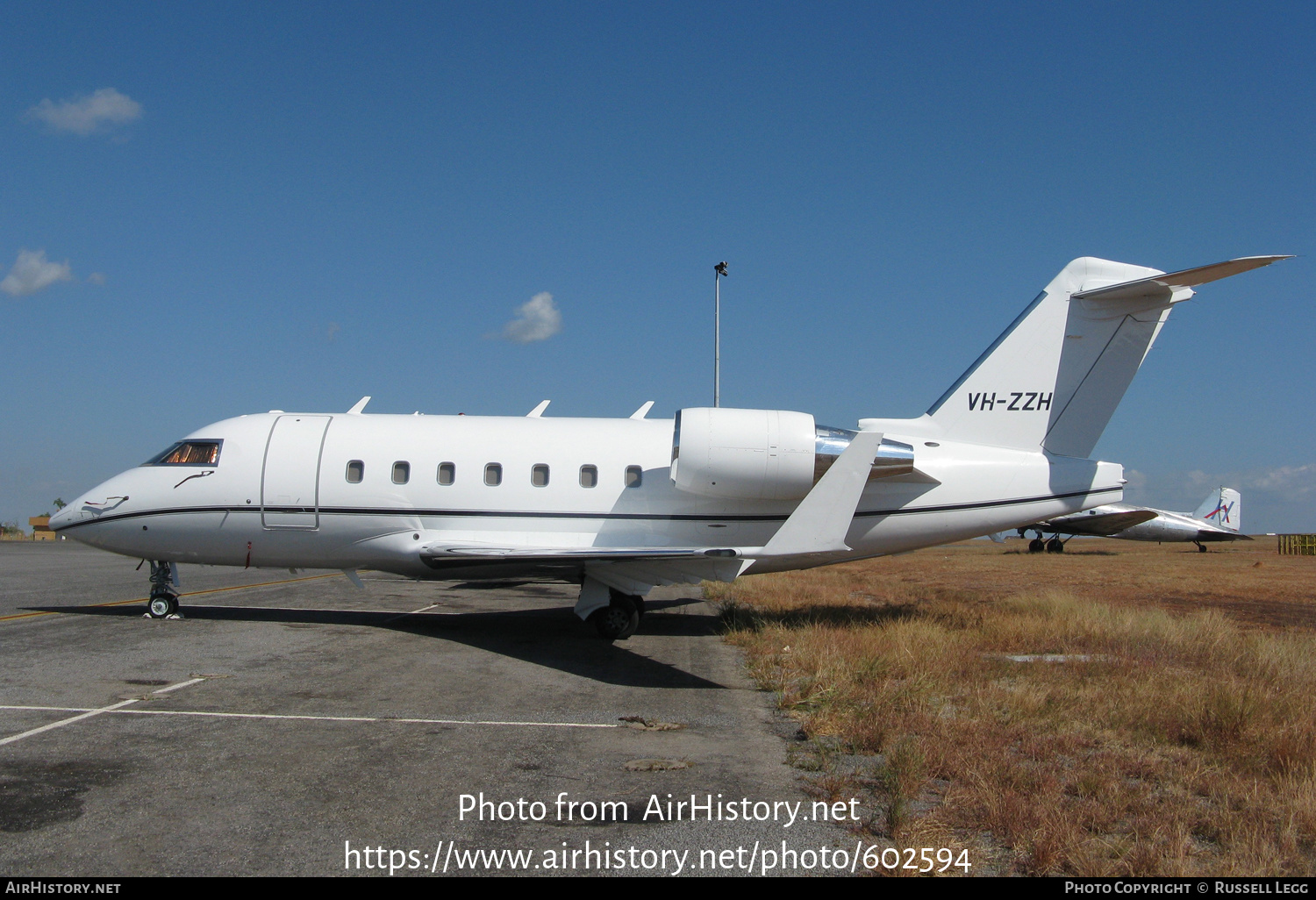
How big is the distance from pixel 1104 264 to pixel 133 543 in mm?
17004

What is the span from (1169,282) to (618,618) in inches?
395

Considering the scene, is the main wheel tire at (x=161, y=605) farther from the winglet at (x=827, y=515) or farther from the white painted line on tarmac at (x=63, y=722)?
the winglet at (x=827, y=515)

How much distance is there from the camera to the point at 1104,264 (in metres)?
14.2

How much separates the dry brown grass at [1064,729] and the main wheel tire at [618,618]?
1.84 m

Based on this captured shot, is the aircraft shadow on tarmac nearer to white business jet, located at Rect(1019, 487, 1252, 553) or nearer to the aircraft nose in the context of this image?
the aircraft nose

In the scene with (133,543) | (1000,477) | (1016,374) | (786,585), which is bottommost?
(786,585)

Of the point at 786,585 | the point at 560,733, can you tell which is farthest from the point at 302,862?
the point at 786,585

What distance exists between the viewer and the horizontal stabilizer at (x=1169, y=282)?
37.6 ft

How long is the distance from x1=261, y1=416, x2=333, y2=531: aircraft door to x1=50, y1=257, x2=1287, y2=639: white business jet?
0.03 m

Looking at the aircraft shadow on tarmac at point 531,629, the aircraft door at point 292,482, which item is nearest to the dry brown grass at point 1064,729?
the aircraft shadow on tarmac at point 531,629

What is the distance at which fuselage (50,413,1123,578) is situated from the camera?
1347 cm

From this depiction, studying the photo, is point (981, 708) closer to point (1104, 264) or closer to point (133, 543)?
point (1104, 264)

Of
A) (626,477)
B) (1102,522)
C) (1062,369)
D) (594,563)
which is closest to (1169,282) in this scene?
(1062,369)

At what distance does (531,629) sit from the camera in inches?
570
